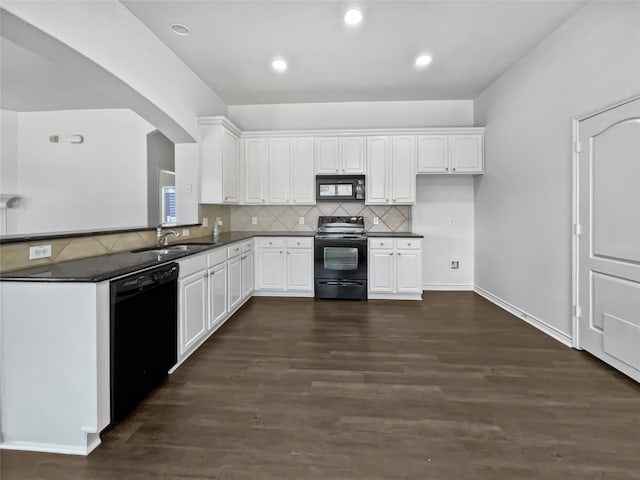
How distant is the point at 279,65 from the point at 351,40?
3.15 feet

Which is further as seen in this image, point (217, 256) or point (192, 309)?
point (217, 256)

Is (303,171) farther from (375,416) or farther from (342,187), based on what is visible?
(375,416)

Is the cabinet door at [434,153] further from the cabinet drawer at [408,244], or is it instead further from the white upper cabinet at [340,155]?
the cabinet drawer at [408,244]

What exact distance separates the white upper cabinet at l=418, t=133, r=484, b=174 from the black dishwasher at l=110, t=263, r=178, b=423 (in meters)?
3.80

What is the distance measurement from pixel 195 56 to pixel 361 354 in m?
3.61

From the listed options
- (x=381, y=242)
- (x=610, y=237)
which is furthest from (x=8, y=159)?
(x=610, y=237)

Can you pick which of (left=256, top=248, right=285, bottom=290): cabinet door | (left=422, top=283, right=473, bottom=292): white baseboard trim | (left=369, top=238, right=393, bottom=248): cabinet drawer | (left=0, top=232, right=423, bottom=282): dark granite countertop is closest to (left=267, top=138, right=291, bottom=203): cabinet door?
(left=256, top=248, right=285, bottom=290): cabinet door

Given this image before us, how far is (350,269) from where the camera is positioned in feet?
14.8

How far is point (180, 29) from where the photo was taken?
9.96ft

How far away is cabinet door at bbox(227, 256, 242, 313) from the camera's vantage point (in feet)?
11.9

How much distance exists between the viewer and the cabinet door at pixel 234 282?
11.9 feet

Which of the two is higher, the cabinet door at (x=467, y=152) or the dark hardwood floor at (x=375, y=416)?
the cabinet door at (x=467, y=152)

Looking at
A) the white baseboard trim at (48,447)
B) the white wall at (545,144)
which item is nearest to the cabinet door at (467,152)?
the white wall at (545,144)

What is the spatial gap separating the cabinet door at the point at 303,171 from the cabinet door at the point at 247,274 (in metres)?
1.18
